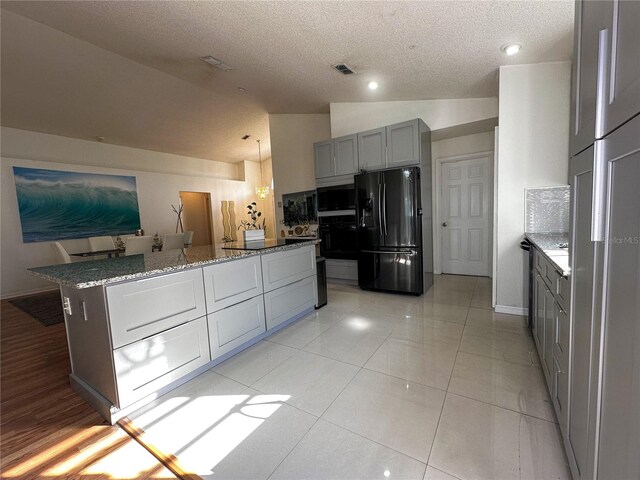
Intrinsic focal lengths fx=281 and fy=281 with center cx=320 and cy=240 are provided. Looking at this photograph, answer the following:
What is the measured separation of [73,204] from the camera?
18.1ft

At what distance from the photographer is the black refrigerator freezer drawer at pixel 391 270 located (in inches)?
147

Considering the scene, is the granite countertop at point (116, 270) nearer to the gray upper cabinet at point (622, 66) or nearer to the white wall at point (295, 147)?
the gray upper cabinet at point (622, 66)

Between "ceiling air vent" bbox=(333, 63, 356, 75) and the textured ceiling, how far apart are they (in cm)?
9

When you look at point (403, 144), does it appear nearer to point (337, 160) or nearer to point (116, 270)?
point (337, 160)

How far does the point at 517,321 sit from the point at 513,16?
268 cm

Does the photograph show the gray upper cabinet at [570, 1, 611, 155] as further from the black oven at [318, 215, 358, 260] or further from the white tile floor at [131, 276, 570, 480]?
the black oven at [318, 215, 358, 260]

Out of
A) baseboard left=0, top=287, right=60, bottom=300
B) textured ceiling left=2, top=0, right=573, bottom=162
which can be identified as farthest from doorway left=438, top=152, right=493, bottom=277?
baseboard left=0, top=287, right=60, bottom=300

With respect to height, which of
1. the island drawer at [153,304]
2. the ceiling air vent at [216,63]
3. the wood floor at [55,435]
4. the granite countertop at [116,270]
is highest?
the ceiling air vent at [216,63]

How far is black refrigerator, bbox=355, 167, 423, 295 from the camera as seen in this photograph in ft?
11.9

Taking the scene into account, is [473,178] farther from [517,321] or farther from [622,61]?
[622,61]

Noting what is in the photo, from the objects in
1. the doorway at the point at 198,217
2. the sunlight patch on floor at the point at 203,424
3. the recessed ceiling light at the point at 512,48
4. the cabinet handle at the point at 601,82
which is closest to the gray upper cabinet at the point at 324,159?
the recessed ceiling light at the point at 512,48

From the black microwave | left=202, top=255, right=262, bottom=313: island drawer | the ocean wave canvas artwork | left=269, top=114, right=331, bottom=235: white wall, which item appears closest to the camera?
left=202, top=255, right=262, bottom=313: island drawer

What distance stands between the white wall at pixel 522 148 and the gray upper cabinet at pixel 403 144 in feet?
3.08

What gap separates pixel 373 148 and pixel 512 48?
1.82 meters
